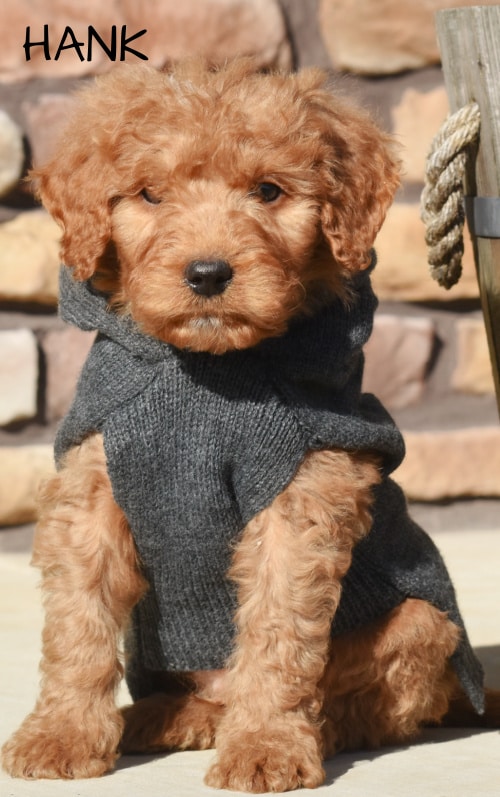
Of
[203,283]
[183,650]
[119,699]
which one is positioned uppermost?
[203,283]

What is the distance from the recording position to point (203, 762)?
11.3ft

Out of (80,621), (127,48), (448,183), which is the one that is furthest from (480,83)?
(127,48)

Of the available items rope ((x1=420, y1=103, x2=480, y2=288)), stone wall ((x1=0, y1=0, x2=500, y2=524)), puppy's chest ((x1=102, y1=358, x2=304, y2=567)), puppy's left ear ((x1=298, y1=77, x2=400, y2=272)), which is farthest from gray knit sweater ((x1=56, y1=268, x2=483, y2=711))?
stone wall ((x1=0, y1=0, x2=500, y2=524))

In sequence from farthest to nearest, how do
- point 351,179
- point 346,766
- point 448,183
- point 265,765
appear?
point 448,183 < point 351,179 < point 346,766 < point 265,765

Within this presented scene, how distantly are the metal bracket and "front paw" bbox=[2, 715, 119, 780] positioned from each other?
1633 mm

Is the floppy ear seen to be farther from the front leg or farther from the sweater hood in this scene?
the front leg

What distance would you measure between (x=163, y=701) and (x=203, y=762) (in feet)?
0.90

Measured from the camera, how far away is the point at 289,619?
3.33 metres

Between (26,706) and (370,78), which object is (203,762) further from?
(370,78)

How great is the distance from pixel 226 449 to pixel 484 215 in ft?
3.34

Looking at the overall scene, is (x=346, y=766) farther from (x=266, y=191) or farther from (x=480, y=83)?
(x=480, y=83)

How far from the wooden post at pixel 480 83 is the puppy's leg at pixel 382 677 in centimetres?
98

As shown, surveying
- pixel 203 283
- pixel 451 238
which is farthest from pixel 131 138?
pixel 451 238

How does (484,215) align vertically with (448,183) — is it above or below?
below
